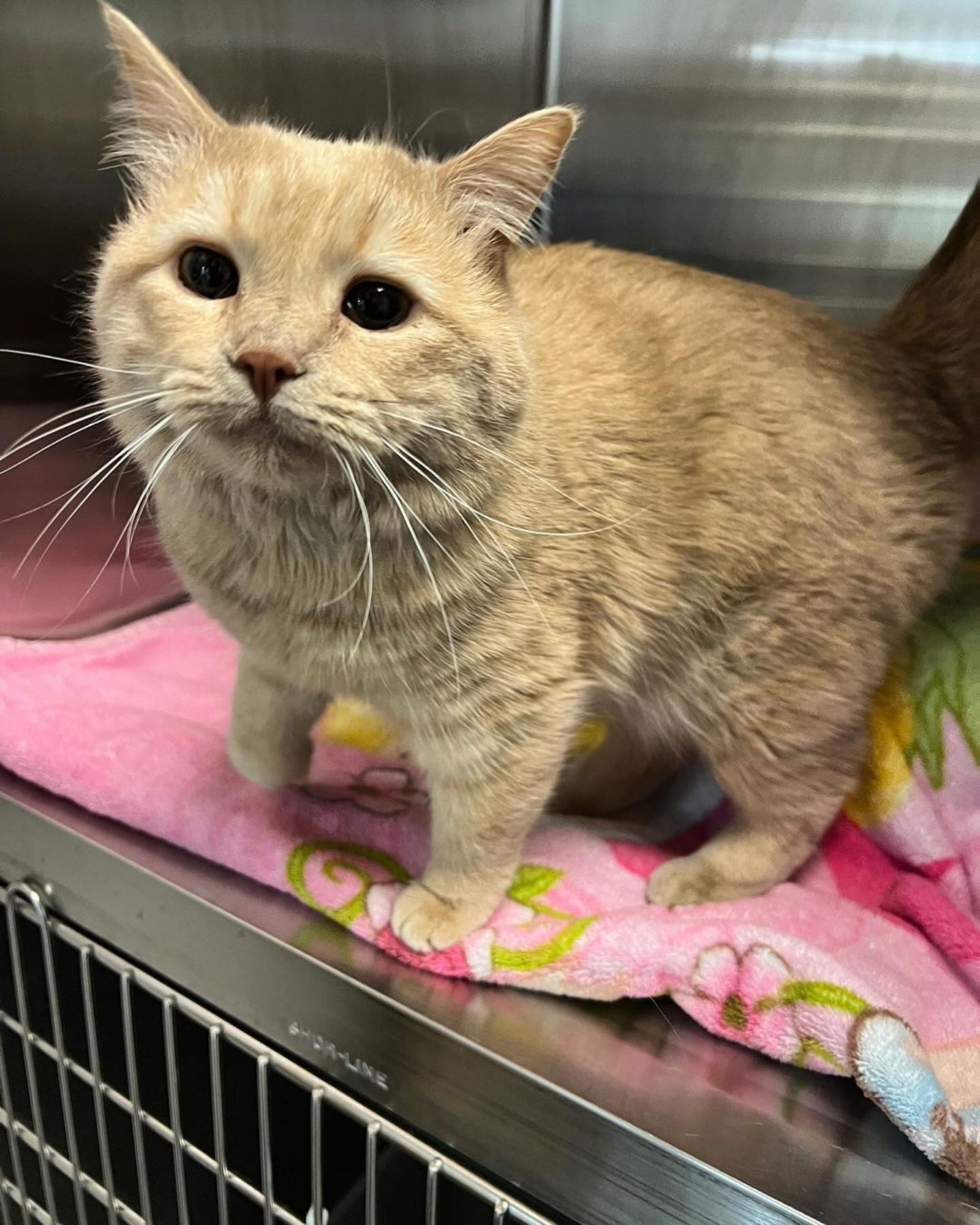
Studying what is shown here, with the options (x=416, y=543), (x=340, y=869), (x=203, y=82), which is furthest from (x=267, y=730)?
(x=203, y=82)

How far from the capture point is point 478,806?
913mm

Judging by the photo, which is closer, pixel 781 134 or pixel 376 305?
pixel 376 305

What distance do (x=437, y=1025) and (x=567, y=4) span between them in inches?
50.2

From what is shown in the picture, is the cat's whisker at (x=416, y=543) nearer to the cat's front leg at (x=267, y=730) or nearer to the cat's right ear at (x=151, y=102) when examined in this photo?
the cat's front leg at (x=267, y=730)

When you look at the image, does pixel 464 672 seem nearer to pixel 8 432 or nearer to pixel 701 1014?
pixel 701 1014

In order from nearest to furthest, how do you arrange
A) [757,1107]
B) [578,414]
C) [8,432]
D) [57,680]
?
[757,1107] → [578,414] → [8,432] → [57,680]

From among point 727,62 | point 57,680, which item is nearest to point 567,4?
point 727,62

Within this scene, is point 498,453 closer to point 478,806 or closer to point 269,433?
point 269,433

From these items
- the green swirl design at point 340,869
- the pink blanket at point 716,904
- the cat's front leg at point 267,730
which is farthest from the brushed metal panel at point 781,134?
the green swirl design at point 340,869

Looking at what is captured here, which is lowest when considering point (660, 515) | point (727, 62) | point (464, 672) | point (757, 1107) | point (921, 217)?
point (757, 1107)

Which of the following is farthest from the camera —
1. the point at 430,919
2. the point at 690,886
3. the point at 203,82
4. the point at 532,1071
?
the point at 203,82

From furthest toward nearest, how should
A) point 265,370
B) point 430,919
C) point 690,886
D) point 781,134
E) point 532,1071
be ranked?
point 781,134 < point 690,886 < point 430,919 < point 532,1071 < point 265,370

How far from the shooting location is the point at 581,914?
0.96 m

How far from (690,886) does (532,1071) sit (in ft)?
1.02
